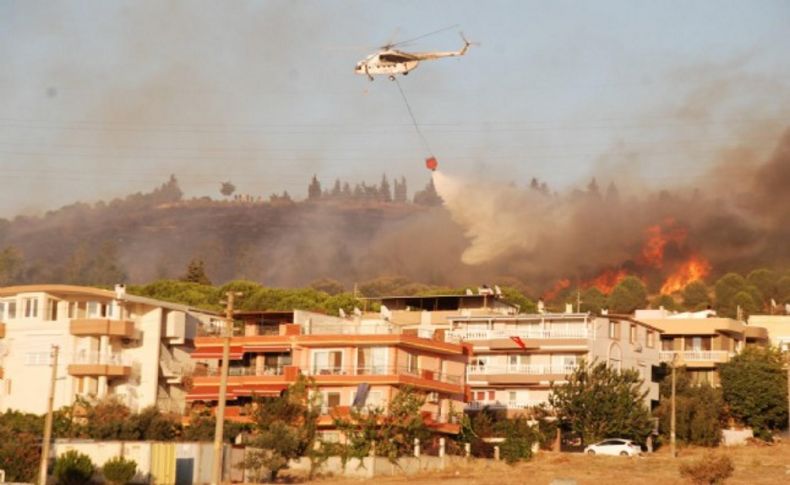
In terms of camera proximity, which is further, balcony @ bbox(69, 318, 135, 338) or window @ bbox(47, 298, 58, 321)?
window @ bbox(47, 298, 58, 321)

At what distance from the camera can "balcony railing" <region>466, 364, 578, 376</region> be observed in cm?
→ 9262

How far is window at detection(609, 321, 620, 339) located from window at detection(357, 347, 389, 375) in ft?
71.0

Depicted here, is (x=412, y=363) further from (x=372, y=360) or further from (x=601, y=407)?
(x=601, y=407)

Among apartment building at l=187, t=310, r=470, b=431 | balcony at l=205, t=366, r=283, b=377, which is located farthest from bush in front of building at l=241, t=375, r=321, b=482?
balcony at l=205, t=366, r=283, b=377

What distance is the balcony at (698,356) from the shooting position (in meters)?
106

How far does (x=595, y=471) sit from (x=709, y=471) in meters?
8.53

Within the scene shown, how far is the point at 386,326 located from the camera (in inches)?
3238

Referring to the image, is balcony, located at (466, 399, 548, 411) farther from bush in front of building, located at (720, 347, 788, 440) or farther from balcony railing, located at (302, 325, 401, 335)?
bush in front of building, located at (720, 347, 788, 440)

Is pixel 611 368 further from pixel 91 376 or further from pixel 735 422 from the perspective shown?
pixel 91 376

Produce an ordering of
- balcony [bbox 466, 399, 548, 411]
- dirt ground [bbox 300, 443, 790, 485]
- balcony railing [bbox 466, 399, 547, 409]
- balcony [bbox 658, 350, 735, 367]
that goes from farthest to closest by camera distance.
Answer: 1. balcony [bbox 658, 350, 735, 367]
2. balcony railing [bbox 466, 399, 547, 409]
3. balcony [bbox 466, 399, 548, 411]
4. dirt ground [bbox 300, 443, 790, 485]

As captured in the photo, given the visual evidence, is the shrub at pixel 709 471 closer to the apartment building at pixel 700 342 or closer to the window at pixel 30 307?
the apartment building at pixel 700 342

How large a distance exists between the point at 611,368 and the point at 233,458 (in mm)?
31583

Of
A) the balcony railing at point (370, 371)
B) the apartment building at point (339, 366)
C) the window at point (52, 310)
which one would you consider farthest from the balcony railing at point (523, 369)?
the window at point (52, 310)

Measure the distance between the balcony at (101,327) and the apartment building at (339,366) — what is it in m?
5.29
